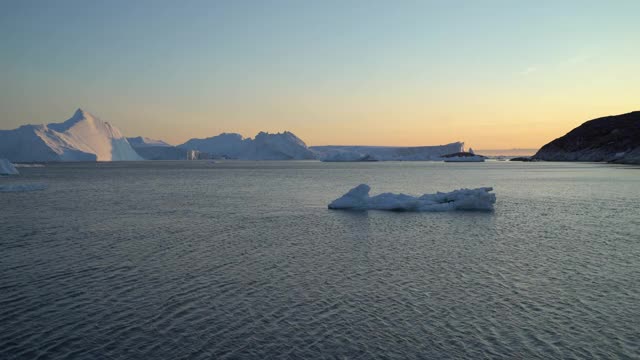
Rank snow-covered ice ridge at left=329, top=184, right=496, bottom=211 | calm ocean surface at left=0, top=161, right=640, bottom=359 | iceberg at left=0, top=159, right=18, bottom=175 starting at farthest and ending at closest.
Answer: iceberg at left=0, top=159, right=18, bottom=175, snow-covered ice ridge at left=329, top=184, right=496, bottom=211, calm ocean surface at left=0, top=161, right=640, bottom=359

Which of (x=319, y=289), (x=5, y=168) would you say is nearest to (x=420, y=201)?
(x=319, y=289)

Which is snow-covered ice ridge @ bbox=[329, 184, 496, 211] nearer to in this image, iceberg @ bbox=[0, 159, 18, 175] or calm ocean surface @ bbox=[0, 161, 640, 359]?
calm ocean surface @ bbox=[0, 161, 640, 359]

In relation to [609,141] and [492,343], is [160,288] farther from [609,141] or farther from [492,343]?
[609,141]

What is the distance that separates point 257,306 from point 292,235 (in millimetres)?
→ 11686

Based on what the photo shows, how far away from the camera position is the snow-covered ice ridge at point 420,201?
115ft

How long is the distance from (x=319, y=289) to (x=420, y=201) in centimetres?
2173

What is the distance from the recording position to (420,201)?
35.2m

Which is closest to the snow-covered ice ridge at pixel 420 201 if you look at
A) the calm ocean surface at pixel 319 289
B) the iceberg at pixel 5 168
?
the calm ocean surface at pixel 319 289

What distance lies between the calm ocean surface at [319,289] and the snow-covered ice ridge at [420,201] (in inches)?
203

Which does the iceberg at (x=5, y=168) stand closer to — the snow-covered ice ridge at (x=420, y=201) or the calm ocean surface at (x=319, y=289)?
the calm ocean surface at (x=319, y=289)

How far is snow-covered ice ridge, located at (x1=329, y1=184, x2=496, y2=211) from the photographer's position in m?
34.9

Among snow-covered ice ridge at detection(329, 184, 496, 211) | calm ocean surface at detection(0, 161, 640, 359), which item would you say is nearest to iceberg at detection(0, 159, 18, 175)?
calm ocean surface at detection(0, 161, 640, 359)

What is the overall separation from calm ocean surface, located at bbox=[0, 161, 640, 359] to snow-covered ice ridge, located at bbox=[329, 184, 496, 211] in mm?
5159

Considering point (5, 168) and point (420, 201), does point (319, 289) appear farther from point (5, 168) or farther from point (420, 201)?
point (5, 168)
